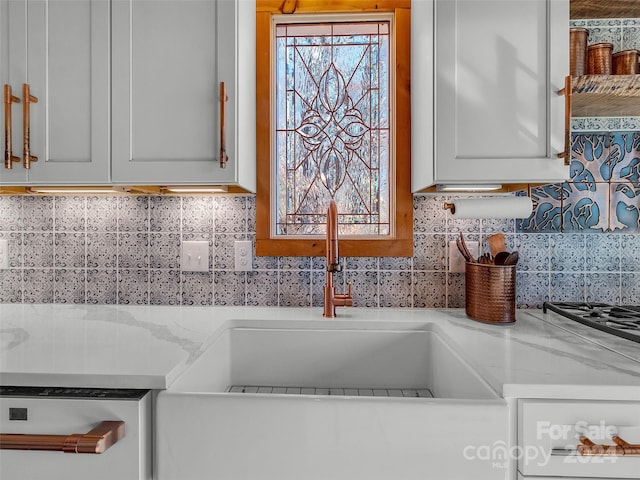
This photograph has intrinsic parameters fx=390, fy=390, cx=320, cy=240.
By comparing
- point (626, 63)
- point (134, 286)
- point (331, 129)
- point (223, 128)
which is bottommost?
point (134, 286)

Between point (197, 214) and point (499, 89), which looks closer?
point (499, 89)

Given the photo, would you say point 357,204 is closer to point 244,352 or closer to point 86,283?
point 244,352

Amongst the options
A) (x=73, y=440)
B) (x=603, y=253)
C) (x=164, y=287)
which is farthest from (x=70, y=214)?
(x=603, y=253)

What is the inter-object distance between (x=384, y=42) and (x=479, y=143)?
68cm

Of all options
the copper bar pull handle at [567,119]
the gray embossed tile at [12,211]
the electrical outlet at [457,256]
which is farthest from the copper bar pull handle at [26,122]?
the copper bar pull handle at [567,119]

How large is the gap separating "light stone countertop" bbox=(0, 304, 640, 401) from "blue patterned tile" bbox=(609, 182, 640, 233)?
47 centimetres

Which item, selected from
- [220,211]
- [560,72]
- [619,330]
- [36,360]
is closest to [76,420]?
[36,360]

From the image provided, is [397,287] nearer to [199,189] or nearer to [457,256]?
[457,256]

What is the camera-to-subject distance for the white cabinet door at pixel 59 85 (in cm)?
122

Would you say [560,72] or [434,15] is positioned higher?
[434,15]

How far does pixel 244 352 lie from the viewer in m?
1.33

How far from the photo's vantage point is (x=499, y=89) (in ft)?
3.82

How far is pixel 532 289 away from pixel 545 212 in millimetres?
299

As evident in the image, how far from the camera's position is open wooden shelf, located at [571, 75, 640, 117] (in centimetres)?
118
